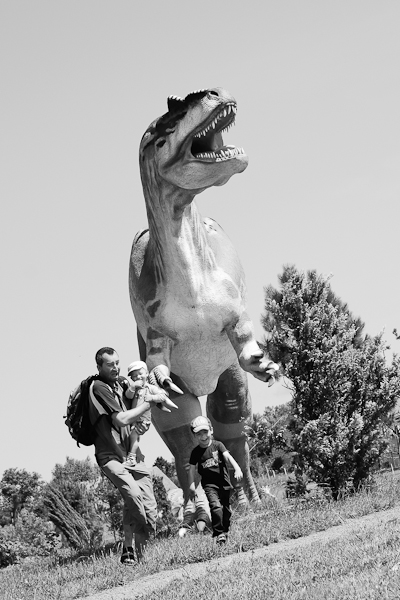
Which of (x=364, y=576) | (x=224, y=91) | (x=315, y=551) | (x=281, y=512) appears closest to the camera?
(x=364, y=576)

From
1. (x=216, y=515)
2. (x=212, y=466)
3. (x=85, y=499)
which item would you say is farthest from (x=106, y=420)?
(x=85, y=499)

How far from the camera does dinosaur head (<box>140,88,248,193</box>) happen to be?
7555 mm

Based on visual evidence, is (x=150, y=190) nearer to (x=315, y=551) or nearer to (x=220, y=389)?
(x=220, y=389)

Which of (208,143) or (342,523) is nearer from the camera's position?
(342,523)

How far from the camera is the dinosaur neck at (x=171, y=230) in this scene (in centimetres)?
798

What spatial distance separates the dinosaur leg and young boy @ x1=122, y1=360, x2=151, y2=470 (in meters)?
2.15

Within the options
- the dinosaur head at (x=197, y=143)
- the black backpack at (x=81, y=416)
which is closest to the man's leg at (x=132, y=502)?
the black backpack at (x=81, y=416)

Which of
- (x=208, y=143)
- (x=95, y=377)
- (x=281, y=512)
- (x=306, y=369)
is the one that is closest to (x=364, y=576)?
(x=95, y=377)

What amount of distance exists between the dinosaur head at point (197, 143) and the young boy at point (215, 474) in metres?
2.17

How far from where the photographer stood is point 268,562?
565cm

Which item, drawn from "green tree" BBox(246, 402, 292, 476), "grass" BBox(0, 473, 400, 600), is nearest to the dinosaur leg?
"green tree" BBox(246, 402, 292, 476)

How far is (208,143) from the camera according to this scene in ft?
25.8

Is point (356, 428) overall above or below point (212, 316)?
below

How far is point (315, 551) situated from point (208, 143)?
3837 mm
